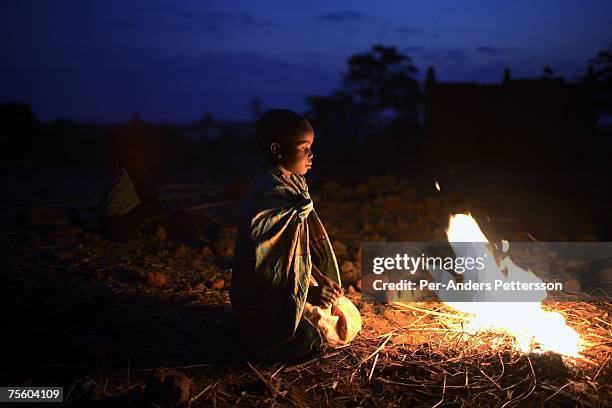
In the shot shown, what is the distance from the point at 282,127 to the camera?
318cm

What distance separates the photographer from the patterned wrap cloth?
10.3 feet

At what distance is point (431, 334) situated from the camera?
3875 millimetres

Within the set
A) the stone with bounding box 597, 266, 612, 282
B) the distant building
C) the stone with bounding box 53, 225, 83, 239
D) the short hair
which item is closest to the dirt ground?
the stone with bounding box 53, 225, 83, 239

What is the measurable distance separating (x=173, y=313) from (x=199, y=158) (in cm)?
1299

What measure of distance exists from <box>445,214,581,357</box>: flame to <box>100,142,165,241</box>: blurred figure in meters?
3.79

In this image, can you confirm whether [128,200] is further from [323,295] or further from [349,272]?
[323,295]

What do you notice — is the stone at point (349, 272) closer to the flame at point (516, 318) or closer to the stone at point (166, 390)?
the flame at point (516, 318)

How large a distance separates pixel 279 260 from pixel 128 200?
12.4ft

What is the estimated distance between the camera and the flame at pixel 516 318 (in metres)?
3.57

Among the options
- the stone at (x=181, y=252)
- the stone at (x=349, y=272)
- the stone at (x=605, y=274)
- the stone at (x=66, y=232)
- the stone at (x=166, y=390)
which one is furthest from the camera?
the stone at (x=66, y=232)

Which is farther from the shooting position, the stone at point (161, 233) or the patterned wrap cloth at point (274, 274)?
the stone at point (161, 233)

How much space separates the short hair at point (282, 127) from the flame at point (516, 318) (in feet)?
6.66

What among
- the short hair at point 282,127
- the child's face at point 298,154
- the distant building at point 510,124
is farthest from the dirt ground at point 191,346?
the distant building at point 510,124

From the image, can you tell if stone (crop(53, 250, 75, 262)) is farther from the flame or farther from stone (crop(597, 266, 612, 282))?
stone (crop(597, 266, 612, 282))
